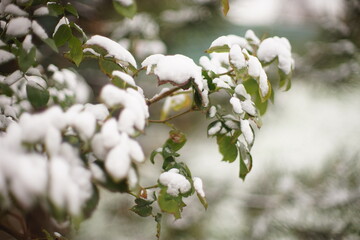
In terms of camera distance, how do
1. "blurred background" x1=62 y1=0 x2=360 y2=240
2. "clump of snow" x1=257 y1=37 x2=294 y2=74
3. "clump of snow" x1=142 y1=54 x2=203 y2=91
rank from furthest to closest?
"blurred background" x1=62 y1=0 x2=360 y2=240 → "clump of snow" x1=257 y1=37 x2=294 y2=74 → "clump of snow" x1=142 y1=54 x2=203 y2=91

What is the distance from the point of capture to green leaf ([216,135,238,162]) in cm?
56

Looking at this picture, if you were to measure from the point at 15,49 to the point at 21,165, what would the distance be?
0.33 m

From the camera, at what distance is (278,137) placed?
11.0ft

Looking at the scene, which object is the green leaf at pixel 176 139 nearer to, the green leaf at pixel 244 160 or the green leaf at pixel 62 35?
the green leaf at pixel 244 160

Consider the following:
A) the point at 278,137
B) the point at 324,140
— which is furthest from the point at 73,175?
the point at 278,137

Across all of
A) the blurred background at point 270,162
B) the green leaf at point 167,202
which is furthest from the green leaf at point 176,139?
the blurred background at point 270,162

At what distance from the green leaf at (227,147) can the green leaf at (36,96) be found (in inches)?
11.4

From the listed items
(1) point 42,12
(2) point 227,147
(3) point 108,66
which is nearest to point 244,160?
(2) point 227,147

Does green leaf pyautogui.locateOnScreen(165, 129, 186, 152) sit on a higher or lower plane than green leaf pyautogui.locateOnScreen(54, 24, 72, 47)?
lower

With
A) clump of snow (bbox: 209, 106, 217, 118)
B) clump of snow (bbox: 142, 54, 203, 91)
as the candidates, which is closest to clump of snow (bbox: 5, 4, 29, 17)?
clump of snow (bbox: 142, 54, 203, 91)

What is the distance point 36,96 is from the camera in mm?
540

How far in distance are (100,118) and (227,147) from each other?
0.70ft

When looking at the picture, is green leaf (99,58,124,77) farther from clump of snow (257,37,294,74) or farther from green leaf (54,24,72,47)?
clump of snow (257,37,294,74)

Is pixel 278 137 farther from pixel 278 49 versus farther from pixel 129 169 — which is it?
pixel 129 169
